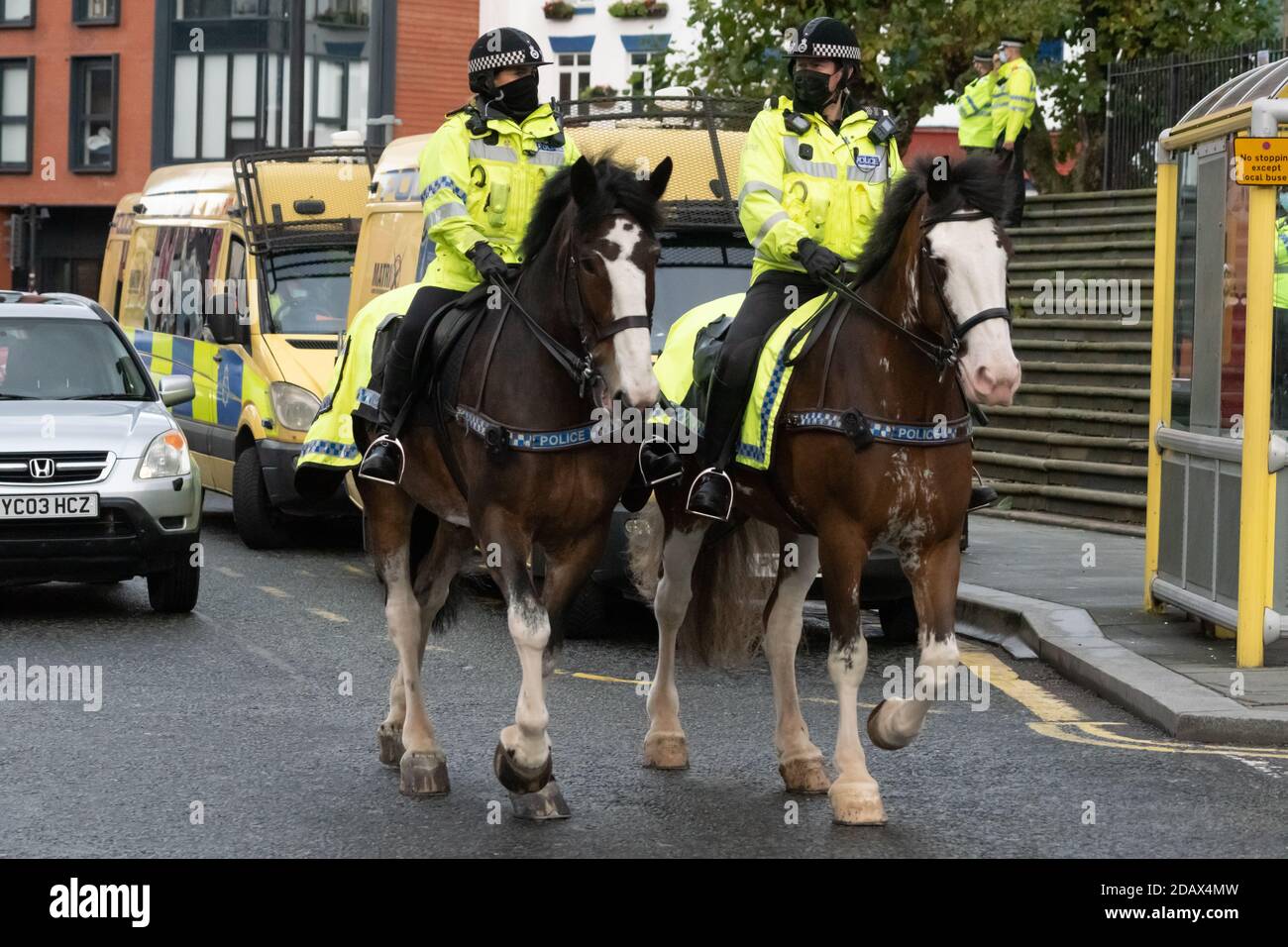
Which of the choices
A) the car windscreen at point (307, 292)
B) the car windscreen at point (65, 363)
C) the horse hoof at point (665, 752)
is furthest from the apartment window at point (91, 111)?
the horse hoof at point (665, 752)

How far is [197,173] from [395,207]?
547 centimetres

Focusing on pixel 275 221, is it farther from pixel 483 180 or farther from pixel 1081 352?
pixel 483 180

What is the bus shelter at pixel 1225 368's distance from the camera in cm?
1030

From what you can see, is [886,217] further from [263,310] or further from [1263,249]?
[263,310]

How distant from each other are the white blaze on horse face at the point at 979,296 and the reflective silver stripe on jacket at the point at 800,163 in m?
1.10

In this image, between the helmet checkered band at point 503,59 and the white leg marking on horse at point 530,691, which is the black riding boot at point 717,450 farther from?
the helmet checkered band at point 503,59

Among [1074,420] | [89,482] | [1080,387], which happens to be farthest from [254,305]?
[1080,387]

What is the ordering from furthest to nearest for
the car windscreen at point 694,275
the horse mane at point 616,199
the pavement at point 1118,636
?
1. the car windscreen at point 694,275
2. the pavement at point 1118,636
3. the horse mane at point 616,199

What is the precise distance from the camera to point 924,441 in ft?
23.7

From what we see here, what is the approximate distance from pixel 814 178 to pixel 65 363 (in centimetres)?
696

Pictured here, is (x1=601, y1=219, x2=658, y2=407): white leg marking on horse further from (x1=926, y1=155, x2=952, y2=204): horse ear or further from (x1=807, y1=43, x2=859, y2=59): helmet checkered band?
(x1=807, y1=43, x2=859, y2=59): helmet checkered band

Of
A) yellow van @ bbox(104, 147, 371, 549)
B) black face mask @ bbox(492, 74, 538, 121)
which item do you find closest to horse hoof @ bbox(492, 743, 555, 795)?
black face mask @ bbox(492, 74, 538, 121)
